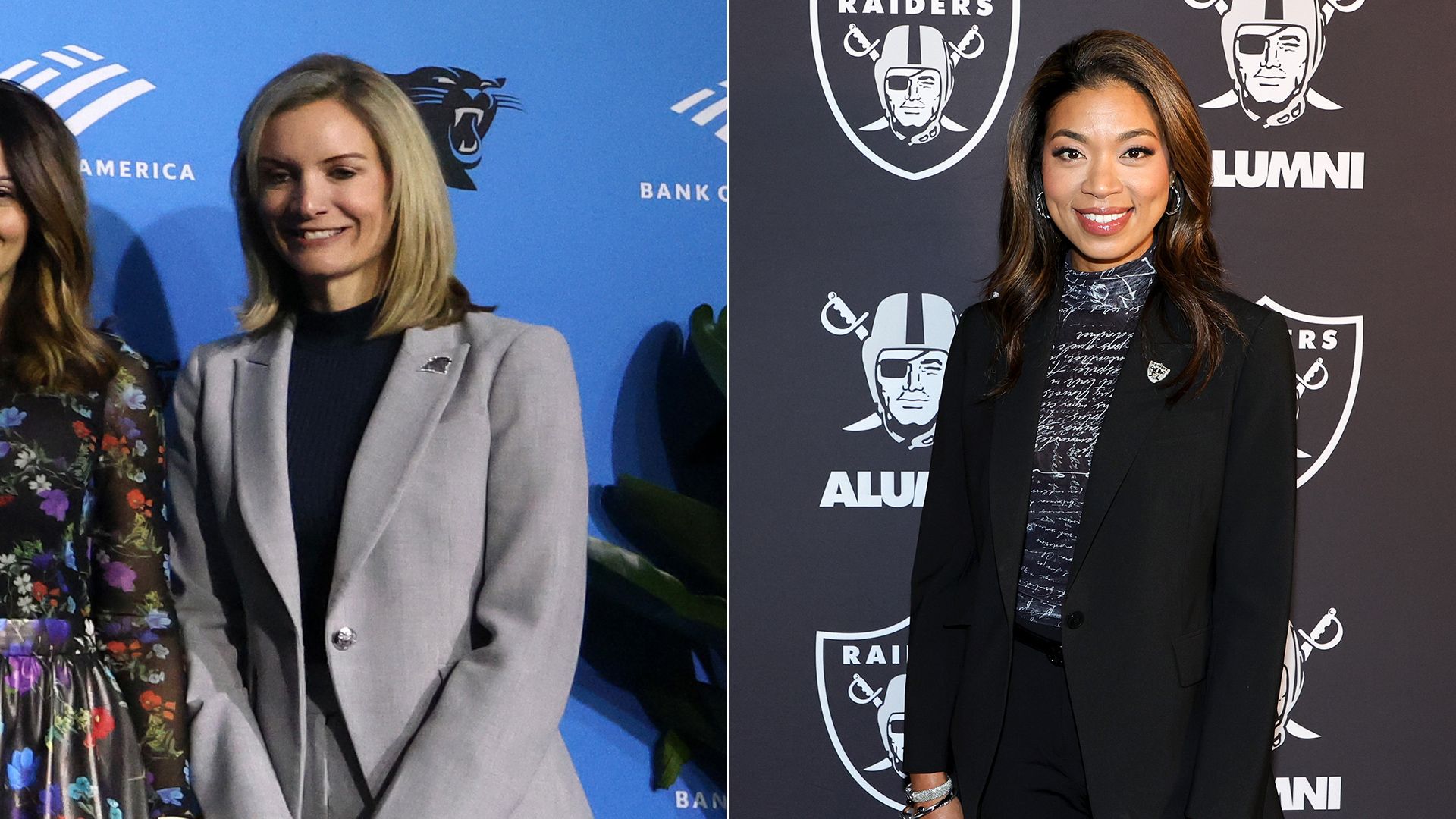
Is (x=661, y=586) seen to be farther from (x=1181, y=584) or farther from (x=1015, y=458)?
(x=1181, y=584)

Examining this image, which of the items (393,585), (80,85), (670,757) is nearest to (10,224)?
(80,85)

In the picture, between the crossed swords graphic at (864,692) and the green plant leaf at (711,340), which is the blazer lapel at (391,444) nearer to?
the green plant leaf at (711,340)

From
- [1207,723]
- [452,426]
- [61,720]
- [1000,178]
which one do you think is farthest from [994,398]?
[61,720]

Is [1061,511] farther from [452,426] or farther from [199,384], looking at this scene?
[199,384]

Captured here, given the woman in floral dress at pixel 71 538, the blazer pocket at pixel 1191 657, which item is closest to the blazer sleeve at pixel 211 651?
the woman in floral dress at pixel 71 538

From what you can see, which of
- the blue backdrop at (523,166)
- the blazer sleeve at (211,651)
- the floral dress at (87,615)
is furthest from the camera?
the blue backdrop at (523,166)

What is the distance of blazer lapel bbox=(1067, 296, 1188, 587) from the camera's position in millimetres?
1991

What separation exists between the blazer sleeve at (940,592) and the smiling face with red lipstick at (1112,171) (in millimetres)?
292

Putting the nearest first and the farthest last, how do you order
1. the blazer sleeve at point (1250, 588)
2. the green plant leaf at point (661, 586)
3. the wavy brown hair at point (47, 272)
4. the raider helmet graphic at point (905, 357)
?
1. the blazer sleeve at point (1250, 588)
2. the wavy brown hair at point (47, 272)
3. the green plant leaf at point (661, 586)
4. the raider helmet graphic at point (905, 357)

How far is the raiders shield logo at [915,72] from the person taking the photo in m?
2.74

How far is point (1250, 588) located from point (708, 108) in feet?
4.74

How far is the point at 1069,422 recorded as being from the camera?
2086mm

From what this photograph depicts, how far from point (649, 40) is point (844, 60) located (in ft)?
1.36

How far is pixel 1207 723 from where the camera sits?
1.98 metres
